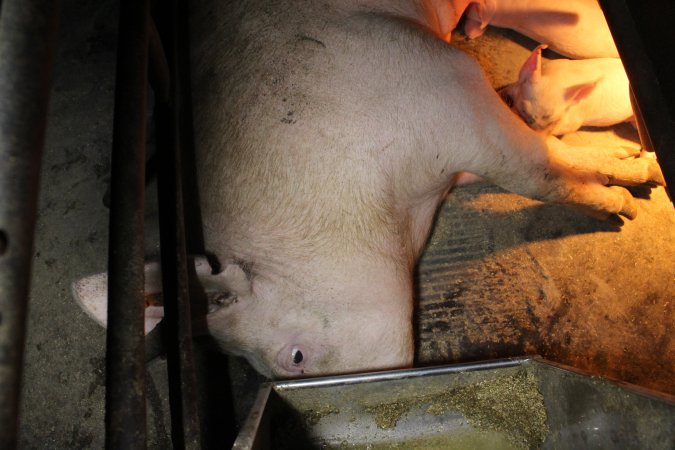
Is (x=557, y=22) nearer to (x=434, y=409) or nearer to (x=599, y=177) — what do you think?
(x=599, y=177)

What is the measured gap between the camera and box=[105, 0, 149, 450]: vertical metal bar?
3.56ft

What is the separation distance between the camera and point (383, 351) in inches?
87.3

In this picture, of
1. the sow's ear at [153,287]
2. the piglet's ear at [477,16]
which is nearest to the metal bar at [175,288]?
the sow's ear at [153,287]

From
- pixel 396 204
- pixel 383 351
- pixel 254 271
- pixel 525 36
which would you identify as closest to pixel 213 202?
pixel 254 271

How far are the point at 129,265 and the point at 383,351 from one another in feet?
4.46

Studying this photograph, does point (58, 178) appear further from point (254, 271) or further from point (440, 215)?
point (440, 215)

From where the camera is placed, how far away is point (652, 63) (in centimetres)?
149

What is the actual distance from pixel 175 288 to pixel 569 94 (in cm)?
237

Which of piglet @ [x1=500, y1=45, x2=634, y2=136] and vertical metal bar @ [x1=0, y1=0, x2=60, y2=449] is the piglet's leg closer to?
piglet @ [x1=500, y1=45, x2=634, y2=136]

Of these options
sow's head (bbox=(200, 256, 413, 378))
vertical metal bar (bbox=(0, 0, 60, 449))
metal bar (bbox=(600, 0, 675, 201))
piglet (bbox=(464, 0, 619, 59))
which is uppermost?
piglet (bbox=(464, 0, 619, 59))

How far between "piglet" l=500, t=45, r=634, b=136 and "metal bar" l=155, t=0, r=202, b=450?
1962mm

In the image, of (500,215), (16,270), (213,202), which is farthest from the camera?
(500,215)

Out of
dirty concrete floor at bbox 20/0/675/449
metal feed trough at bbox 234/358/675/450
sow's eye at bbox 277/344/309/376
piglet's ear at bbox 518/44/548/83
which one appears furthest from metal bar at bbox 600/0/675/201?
sow's eye at bbox 277/344/309/376

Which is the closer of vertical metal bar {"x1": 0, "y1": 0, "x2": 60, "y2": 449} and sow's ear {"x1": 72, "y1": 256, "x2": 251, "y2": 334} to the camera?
vertical metal bar {"x1": 0, "y1": 0, "x2": 60, "y2": 449}
